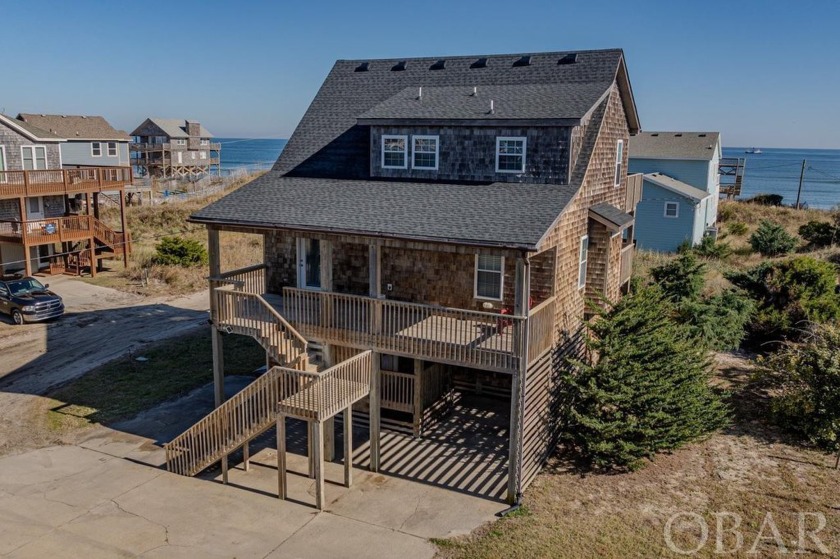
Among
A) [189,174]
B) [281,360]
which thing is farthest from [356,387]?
[189,174]

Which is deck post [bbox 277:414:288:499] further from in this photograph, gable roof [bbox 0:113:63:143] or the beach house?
the beach house

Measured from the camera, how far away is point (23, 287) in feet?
89.7

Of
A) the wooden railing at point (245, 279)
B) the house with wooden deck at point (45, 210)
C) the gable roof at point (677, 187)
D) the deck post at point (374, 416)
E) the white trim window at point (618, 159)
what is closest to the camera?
the deck post at point (374, 416)

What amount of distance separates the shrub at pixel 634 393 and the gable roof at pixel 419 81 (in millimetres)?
6665

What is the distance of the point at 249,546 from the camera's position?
491 inches

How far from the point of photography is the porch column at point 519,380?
13.7m

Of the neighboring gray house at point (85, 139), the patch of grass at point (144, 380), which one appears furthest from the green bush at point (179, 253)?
the neighboring gray house at point (85, 139)

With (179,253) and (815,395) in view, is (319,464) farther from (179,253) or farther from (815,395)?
(179,253)

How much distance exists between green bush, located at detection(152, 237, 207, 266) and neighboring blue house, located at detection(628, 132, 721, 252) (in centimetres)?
2564

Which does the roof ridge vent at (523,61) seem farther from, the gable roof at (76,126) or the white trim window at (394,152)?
the gable roof at (76,126)

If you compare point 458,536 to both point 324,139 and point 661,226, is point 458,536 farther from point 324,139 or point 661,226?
point 661,226

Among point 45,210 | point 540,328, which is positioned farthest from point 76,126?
point 540,328

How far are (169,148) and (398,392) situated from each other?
2647 inches

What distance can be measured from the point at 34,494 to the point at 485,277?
11017 mm
